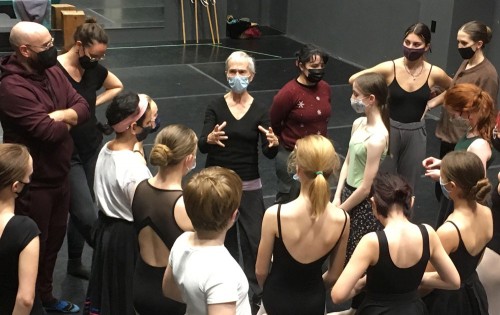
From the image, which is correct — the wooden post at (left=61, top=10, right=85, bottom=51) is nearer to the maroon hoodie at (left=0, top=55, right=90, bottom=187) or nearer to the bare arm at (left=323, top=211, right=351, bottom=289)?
the maroon hoodie at (left=0, top=55, right=90, bottom=187)

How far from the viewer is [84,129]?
523 cm

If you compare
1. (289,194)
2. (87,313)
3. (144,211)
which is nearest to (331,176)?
(144,211)

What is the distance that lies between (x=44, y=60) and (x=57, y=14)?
7945 millimetres

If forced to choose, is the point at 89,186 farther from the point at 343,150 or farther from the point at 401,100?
the point at 343,150

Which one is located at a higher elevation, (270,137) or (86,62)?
(86,62)

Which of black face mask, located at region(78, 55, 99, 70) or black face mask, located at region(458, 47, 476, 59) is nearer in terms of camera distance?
black face mask, located at region(78, 55, 99, 70)

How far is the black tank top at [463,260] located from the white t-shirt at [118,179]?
1.65 meters

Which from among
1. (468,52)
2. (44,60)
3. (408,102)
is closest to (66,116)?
(44,60)

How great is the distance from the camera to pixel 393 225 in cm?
333

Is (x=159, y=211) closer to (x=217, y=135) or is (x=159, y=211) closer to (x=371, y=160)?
(x=217, y=135)

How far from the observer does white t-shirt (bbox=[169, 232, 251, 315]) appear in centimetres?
287

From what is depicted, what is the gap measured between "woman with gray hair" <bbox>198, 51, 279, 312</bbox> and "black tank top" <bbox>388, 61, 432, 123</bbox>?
139cm

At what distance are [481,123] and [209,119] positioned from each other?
1747 millimetres

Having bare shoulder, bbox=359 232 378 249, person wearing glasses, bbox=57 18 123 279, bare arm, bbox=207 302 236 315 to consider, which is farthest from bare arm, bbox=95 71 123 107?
bare arm, bbox=207 302 236 315
